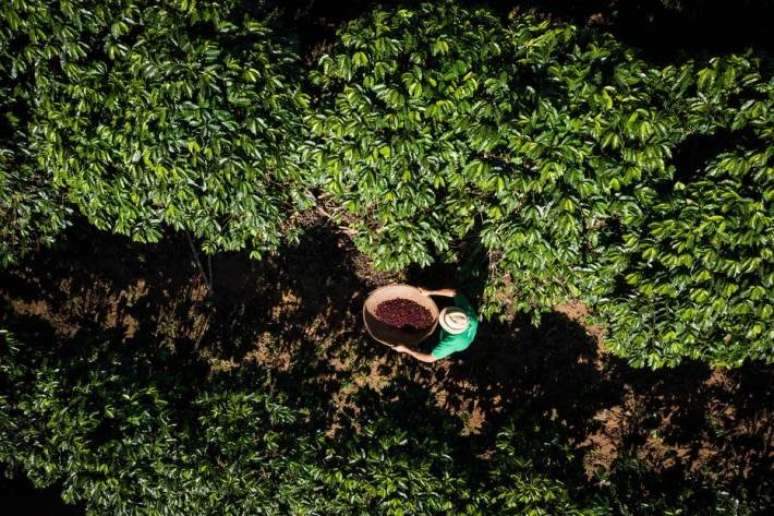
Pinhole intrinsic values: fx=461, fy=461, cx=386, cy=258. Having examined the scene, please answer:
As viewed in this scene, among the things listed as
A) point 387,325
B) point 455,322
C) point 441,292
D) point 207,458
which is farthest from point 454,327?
point 207,458

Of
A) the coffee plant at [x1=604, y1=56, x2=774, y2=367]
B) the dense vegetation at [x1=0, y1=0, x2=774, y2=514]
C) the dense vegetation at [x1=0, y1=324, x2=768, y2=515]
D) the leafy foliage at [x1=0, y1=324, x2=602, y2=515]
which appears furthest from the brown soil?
the coffee plant at [x1=604, y1=56, x2=774, y2=367]

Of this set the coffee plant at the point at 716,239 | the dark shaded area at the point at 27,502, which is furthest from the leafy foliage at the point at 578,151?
the dark shaded area at the point at 27,502

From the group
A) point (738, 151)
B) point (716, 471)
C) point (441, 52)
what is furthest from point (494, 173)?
point (716, 471)

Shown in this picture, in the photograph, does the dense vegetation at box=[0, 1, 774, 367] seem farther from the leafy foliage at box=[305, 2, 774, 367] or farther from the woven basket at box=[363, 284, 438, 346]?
the woven basket at box=[363, 284, 438, 346]

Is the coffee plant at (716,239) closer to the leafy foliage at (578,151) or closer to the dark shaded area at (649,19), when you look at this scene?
the leafy foliage at (578,151)

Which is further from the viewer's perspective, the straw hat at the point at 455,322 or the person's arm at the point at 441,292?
the person's arm at the point at 441,292

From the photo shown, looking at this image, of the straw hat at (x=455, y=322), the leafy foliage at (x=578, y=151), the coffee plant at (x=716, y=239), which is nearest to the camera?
the coffee plant at (x=716, y=239)

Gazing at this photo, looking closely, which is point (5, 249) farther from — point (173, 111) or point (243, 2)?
point (243, 2)
